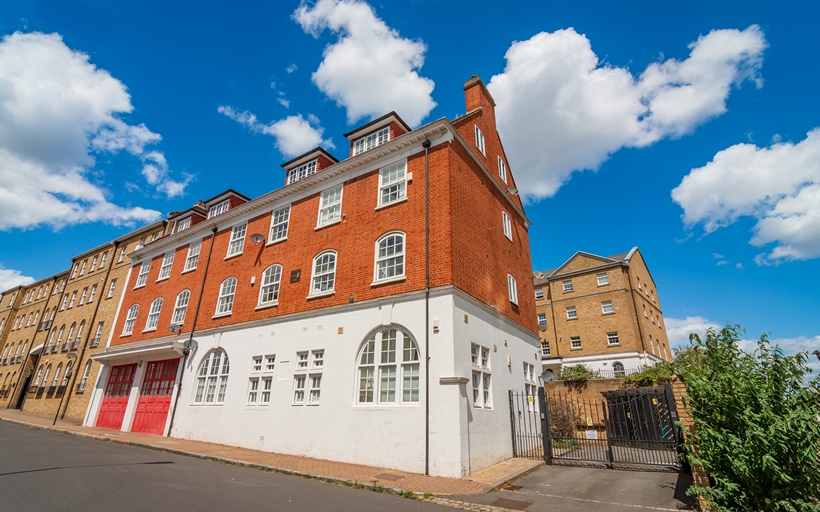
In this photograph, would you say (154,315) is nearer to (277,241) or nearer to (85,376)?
(85,376)

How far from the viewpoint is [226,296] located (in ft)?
60.3

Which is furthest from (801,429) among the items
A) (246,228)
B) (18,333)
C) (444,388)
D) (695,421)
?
(18,333)

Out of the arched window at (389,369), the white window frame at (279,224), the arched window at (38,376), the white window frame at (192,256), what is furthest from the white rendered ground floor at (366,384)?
the arched window at (38,376)

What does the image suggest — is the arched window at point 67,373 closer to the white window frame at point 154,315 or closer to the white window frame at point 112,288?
the white window frame at point 112,288

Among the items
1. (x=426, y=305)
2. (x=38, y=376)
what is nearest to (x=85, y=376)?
(x=38, y=376)

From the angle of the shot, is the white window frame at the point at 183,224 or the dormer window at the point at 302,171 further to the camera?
the white window frame at the point at 183,224

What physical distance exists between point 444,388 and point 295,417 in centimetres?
592

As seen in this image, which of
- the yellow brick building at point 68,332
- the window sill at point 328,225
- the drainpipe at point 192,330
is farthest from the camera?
the yellow brick building at point 68,332

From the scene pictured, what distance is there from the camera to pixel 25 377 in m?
32.7

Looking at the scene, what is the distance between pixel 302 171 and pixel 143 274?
13027mm

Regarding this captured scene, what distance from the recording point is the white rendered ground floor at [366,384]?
10656mm

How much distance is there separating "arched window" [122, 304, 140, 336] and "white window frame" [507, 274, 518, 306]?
69.6 ft

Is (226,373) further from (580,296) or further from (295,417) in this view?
(580,296)

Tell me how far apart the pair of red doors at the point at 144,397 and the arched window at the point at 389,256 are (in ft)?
39.9
